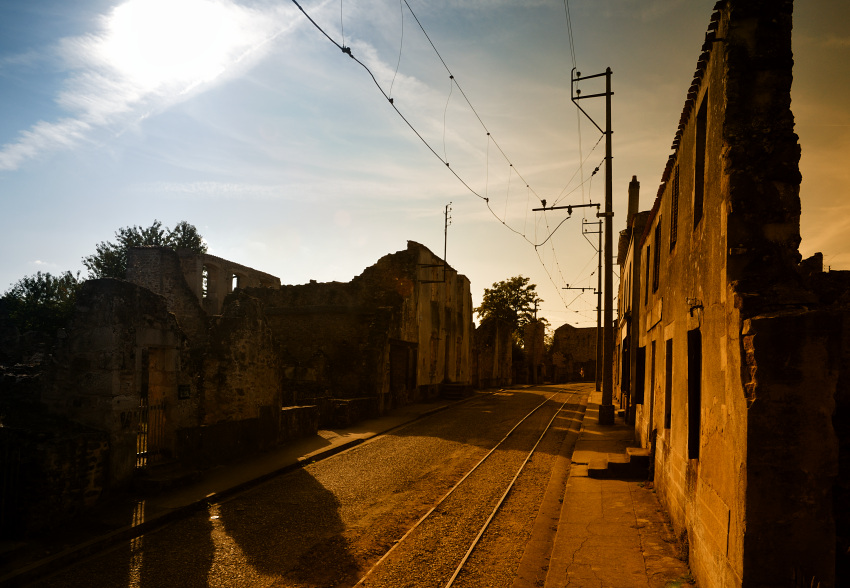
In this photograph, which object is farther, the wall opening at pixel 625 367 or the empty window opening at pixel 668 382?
the wall opening at pixel 625 367

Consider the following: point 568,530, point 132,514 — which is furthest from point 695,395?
point 132,514

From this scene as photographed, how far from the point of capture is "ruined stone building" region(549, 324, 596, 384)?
6373 centimetres

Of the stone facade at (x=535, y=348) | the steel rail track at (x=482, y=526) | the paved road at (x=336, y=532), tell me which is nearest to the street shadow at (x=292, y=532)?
the paved road at (x=336, y=532)

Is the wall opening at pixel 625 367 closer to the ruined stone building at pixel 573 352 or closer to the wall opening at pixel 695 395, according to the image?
the wall opening at pixel 695 395

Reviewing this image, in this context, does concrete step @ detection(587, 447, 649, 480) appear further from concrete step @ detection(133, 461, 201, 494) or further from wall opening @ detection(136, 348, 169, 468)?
wall opening @ detection(136, 348, 169, 468)

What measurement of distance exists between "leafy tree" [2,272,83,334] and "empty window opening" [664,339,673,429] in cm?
2626

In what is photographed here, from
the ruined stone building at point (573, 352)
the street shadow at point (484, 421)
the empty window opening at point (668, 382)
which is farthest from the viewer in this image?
the ruined stone building at point (573, 352)

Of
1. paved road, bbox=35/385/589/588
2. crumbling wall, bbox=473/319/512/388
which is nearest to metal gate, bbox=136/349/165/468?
paved road, bbox=35/385/589/588

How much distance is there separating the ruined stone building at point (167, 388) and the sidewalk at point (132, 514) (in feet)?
1.01

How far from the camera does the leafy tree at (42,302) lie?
99.2ft

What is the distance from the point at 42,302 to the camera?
1478 inches

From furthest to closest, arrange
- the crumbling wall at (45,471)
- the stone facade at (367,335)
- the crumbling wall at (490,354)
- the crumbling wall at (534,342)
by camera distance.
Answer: the crumbling wall at (534,342)
the crumbling wall at (490,354)
the stone facade at (367,335)
the crumbling wall at (45,471)

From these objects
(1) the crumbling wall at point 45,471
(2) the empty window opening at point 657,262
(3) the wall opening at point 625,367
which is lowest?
(1) the crumbling wall at point 45,471

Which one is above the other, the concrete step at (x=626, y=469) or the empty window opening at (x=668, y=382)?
the empty window opening at (x=668, y=382)
